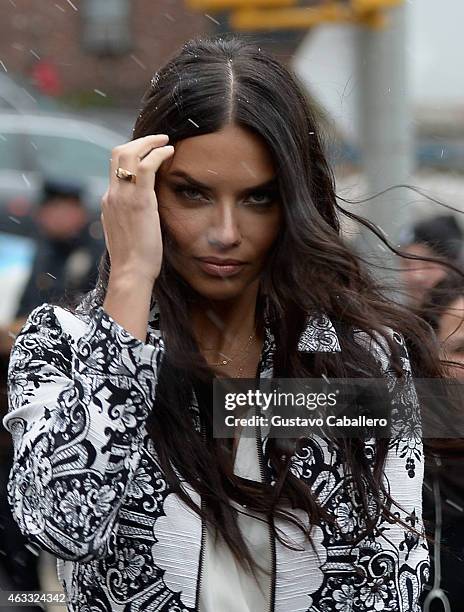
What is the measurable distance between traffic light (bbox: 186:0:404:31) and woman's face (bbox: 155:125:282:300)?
184 cm

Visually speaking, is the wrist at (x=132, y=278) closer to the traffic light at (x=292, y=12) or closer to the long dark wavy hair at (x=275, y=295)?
→ the long dark wavy hair at (x=275, y=295)

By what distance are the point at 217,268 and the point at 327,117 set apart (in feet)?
1.78

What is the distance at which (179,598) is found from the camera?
179 centimetres

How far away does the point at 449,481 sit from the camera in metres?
2.70

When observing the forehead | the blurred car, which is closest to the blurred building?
the blurred car

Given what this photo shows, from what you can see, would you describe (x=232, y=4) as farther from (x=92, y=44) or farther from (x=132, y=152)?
(x=92, y=44)

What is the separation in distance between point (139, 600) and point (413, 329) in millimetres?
633

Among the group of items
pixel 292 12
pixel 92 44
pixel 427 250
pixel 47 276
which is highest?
pixel 92 44

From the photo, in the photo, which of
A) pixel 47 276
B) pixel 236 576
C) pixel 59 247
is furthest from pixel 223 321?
pixel 59 247

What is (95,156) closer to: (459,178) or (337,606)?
(459,178)

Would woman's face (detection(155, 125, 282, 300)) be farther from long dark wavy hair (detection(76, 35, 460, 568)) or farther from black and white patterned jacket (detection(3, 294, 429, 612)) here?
black and white patterned jacket (detection(3, 294, 429, 612))

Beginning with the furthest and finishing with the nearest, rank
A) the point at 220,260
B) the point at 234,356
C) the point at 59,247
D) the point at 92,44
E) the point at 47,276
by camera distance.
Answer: the point at 92,44 < the point at 59,247 < the point at 47,276 < the point at 234,356 < the point at 220,260

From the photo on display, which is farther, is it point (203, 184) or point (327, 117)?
point (327, 117)

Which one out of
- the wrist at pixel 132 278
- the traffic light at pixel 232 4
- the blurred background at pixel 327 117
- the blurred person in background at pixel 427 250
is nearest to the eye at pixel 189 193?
the wrist at pixel 132 278
